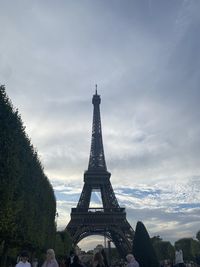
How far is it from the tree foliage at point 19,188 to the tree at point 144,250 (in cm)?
840

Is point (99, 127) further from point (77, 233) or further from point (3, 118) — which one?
point (3, 118)

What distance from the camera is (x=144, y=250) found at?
111ft

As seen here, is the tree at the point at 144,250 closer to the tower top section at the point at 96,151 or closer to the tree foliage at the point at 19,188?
the tree foliage at the point at 19,188

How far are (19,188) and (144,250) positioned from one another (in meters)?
13.4

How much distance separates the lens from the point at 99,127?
87.6 metres

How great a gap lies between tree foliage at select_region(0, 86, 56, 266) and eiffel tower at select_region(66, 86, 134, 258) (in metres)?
43.4

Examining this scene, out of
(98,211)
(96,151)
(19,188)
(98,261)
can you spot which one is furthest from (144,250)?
(96,151)

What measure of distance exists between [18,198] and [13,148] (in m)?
4.16

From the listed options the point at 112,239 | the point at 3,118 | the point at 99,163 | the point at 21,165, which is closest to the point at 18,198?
the point at 21,165

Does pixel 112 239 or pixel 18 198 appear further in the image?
pixel 112 239

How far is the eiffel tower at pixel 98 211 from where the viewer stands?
7919 centimetres

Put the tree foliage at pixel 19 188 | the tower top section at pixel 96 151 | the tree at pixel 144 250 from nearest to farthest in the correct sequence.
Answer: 1. the tree foliage at pixel 19 188
2. the tree at pixel 144 250
3. the tower top section at pixel 96 151

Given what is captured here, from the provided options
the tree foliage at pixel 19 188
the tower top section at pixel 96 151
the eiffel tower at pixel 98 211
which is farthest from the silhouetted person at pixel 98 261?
the tower top section at pixel 96 151

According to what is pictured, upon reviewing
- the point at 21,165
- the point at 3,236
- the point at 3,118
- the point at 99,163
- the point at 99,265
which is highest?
the point at 99,163
